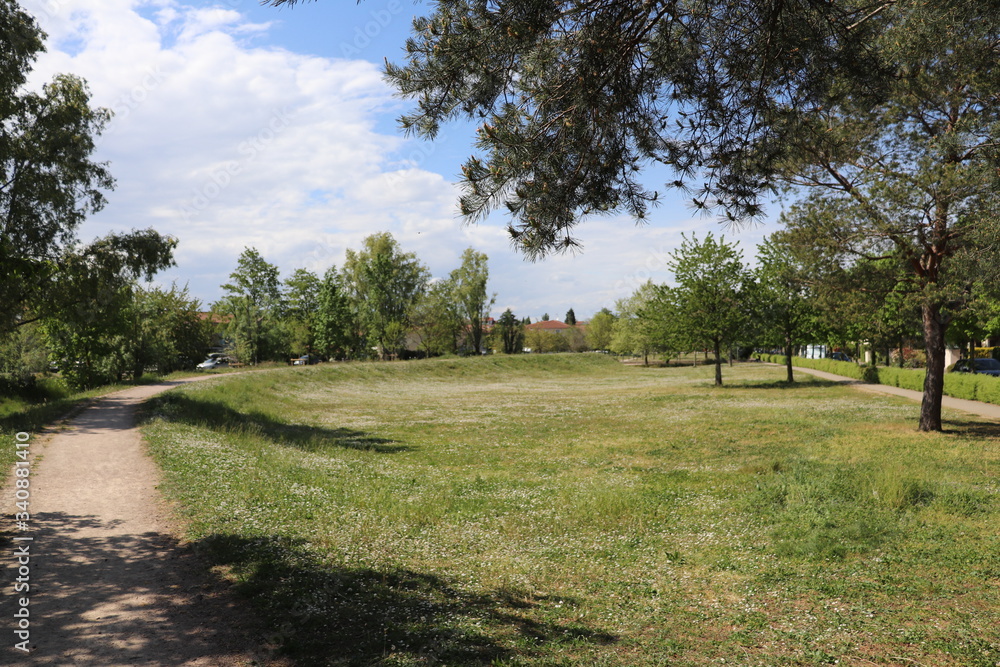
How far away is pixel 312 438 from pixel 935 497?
59.9 ft

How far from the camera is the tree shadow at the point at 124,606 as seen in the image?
225 inches

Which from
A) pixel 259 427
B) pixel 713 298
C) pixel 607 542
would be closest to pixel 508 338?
pixel 713 298

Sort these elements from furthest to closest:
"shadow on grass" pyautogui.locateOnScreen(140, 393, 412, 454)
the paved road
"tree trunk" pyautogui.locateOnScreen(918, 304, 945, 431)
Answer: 1. the paved road
2. "shadow on grass" pyautogui.locateOnScreen(140, 393, 412, 454)
3. "tree trunk" pyautogui.locateOnScreen(918, 304, 945, 431)

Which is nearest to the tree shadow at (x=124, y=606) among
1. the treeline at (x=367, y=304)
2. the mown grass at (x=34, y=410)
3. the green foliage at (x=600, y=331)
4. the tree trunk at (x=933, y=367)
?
the mown grass at (x=34, y=410)

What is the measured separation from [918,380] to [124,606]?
42.8 metres

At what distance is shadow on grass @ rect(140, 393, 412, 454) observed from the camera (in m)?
20.2

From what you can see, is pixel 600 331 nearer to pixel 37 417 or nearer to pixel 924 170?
pixel 924 170


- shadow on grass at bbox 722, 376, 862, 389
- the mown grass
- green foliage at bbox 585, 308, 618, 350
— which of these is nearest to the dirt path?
the mown grass

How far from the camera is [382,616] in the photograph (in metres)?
6.57

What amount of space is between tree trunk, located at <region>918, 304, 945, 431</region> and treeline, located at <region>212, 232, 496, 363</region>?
197 ft

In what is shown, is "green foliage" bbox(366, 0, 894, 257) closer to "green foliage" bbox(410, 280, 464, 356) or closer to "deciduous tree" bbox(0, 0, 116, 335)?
"deciduous tree" bbox(0, 0, 116, 335)

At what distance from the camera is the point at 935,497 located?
11.5m

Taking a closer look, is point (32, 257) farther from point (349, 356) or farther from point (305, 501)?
point (349, 356)

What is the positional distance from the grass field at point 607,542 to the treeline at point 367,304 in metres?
52.0
